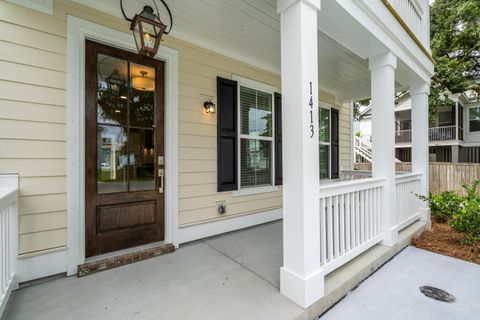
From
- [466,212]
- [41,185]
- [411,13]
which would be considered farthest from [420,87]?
[41,185]

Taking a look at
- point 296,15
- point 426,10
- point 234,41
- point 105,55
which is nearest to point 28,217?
point 105,55

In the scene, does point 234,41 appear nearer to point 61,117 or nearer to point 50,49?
point 50,49

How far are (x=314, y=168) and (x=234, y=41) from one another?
2.26 metres

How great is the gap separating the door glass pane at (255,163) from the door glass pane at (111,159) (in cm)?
171

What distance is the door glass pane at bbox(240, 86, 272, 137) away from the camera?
11.7ft

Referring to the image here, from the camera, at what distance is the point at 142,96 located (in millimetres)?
2570

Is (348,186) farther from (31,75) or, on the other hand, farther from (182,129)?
(31,75)

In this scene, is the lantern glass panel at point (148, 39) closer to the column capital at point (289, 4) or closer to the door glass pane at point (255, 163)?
the column capital at point (289, 4)

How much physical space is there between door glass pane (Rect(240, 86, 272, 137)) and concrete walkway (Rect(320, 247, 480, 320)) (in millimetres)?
2497

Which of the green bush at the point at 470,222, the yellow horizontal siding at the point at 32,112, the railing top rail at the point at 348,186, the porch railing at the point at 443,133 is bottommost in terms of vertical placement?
the green bush at the point at 470,222

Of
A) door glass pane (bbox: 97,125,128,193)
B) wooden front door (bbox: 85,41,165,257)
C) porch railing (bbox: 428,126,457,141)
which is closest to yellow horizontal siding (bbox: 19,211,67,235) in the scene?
wooden front door (bbox: 85,41,165,257)

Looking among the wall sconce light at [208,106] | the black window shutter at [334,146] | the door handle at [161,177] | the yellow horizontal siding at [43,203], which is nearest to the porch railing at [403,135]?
the black window shutter at [334,146]

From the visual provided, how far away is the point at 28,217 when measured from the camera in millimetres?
1966

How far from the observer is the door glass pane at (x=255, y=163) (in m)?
3.57
